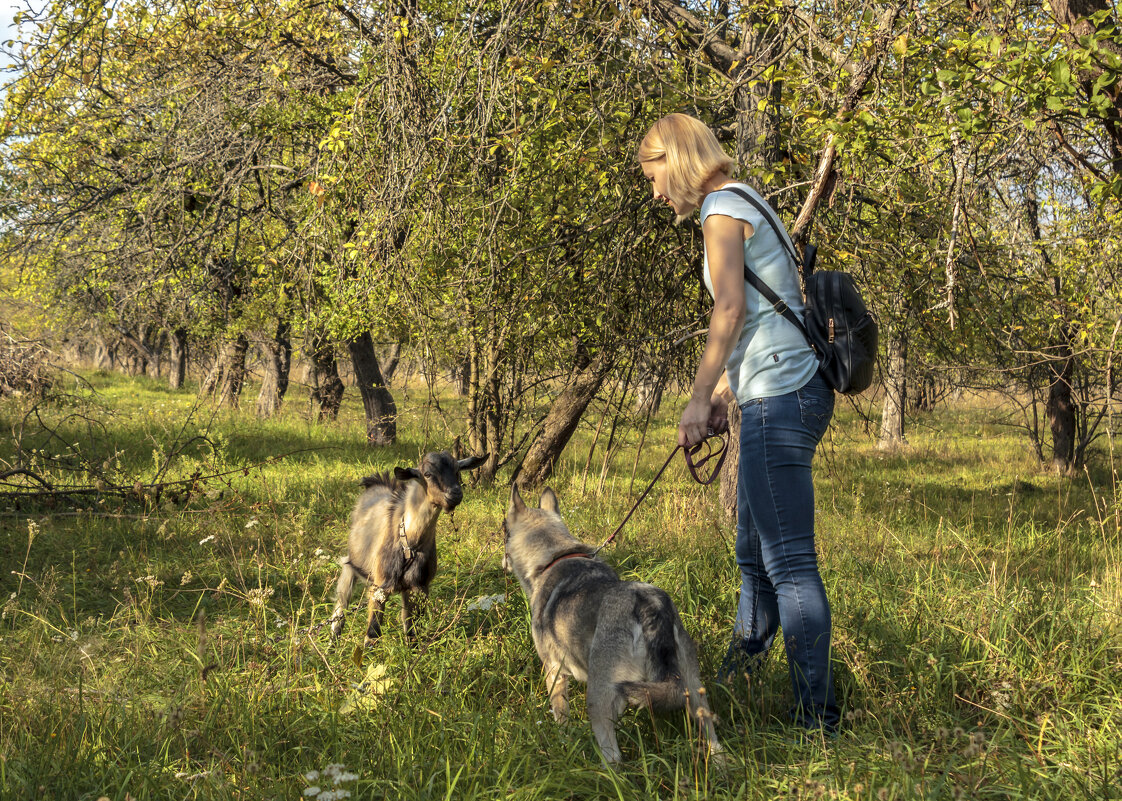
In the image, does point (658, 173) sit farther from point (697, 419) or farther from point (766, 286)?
point (697, 419)

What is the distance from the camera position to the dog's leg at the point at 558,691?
11.4ft

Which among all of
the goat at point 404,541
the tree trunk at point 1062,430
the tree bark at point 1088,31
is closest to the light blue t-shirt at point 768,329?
the goat at point 404,541

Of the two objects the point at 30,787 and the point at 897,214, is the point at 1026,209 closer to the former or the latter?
the point at 897,214

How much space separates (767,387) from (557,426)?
668 cm

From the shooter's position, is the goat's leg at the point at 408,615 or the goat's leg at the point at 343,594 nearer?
the goat's leg at the point at 408,615

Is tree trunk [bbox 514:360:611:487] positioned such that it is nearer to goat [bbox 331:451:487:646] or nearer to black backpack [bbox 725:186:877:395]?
goat [bbox 331:451:487:646]

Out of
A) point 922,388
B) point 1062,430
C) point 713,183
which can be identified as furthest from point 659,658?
point 1062,430

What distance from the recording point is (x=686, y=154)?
3.22 meters

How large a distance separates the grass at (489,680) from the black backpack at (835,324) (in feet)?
4.31

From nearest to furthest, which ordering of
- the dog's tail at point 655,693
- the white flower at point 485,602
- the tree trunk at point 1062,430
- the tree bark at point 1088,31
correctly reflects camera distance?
the dog's tail at point 655,693, the white flower at point 485,602, the tree bark at point 1088,31, the tree trunk at point 1062,430

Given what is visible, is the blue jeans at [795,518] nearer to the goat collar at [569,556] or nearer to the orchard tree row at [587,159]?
the goat collar at [569,556]

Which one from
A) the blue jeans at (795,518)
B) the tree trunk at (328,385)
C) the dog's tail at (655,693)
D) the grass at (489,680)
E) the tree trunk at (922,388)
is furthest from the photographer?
the tree trunk at (328,385)

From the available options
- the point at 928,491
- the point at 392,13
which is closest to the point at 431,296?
the point at 392,13

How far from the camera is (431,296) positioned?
24.4 ft
